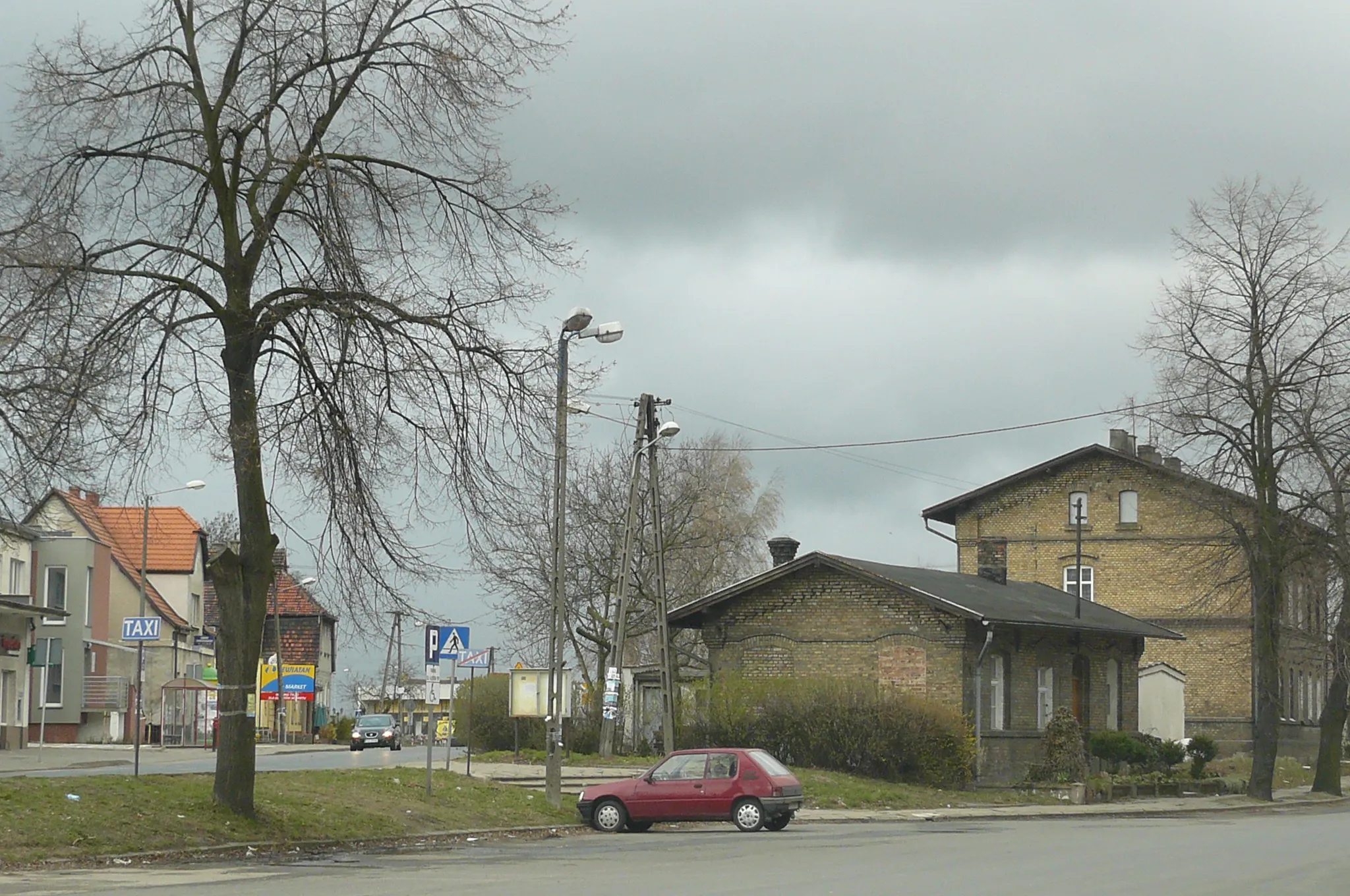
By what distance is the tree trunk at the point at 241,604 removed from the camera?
784 inches

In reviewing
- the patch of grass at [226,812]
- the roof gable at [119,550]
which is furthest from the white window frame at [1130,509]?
the patch of grass at [226,812]

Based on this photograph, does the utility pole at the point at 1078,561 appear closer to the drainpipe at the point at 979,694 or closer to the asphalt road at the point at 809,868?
the drainpipe at the point at 979,694

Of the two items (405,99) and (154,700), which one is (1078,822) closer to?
(405,99)

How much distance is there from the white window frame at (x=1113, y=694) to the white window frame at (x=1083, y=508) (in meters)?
14.1

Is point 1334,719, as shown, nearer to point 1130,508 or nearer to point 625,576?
point 1130,508

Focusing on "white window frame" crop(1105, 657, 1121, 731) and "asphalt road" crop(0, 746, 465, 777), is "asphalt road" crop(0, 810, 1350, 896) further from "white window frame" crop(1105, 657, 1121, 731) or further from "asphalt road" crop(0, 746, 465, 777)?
"white window frame" crop(1105, 657, 1121, 731)

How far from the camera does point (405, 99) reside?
20.0 m

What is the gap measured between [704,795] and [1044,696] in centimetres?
1989

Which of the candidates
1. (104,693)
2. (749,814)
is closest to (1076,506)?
(104,693)

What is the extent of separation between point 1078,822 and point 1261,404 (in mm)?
14606

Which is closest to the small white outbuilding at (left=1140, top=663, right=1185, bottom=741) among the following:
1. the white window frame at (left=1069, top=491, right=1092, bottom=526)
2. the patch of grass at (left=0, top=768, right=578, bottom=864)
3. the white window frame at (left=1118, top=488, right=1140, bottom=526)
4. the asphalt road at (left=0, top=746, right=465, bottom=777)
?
the white window frame at (left=1118, top=488, right=1140, bottom=526)

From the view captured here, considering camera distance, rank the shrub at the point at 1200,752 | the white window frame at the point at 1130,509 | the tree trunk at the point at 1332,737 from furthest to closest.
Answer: the white window frame at the point at 1130,509 < the shrub at the point at 1200,752 < the tree trunk at the point at 1332,737

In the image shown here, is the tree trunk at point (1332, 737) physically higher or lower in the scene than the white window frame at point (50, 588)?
lower

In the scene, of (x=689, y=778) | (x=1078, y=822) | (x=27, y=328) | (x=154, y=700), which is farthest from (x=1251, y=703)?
(x=27, y=328)
